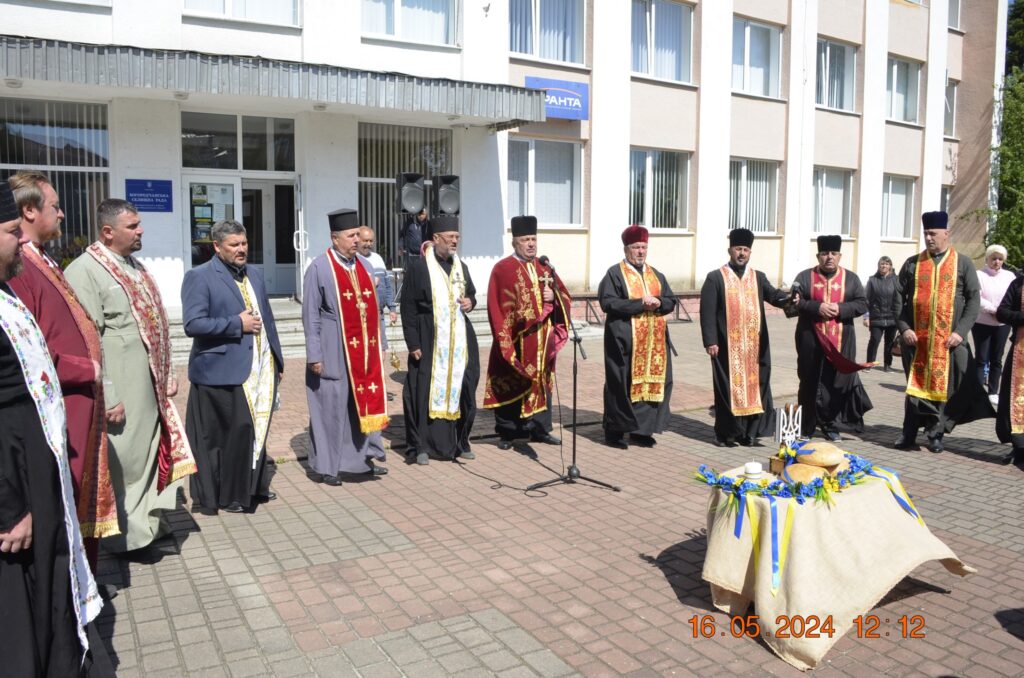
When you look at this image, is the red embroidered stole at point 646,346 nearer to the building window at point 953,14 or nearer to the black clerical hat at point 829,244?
the black clerical hat at point 829,244

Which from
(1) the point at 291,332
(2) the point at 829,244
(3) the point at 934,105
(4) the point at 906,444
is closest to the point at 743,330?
(2) the point at 829,244

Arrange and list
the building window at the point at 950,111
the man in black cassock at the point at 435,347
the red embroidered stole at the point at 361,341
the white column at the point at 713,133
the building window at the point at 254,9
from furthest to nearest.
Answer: the building window at the point at 950,111
the white column at the point at 713,133
the building window at the point at 254,9
the man in black cassock at the point at 435,347
the red embroidered stole at the point at 361,341

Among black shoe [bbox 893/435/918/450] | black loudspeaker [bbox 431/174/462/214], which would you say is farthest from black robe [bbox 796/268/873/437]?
black loudspeaker [bbox 431/174/462/214]

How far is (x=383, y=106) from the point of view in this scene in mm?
14867

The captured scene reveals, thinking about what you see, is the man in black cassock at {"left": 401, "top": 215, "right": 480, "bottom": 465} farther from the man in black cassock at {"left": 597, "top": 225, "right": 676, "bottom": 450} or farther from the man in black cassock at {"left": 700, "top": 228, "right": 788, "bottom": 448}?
the man in black cassock at {"left": 700, "top": 228, "right": 788, "bottom": 448}

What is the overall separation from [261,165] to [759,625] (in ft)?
45.9

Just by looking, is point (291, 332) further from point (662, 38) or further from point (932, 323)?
point (662, 38)

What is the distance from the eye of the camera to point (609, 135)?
1883 centimetres

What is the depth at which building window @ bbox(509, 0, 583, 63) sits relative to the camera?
17.9 metres

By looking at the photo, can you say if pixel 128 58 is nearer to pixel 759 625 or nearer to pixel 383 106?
pixel 383 106

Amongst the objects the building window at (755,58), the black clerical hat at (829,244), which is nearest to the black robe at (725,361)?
the black clerical hat at (829,244)

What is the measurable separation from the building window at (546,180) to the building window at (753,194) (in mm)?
4755

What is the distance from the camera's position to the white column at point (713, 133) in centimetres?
2023

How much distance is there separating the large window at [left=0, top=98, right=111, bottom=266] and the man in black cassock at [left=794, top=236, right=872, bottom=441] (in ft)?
37.0
